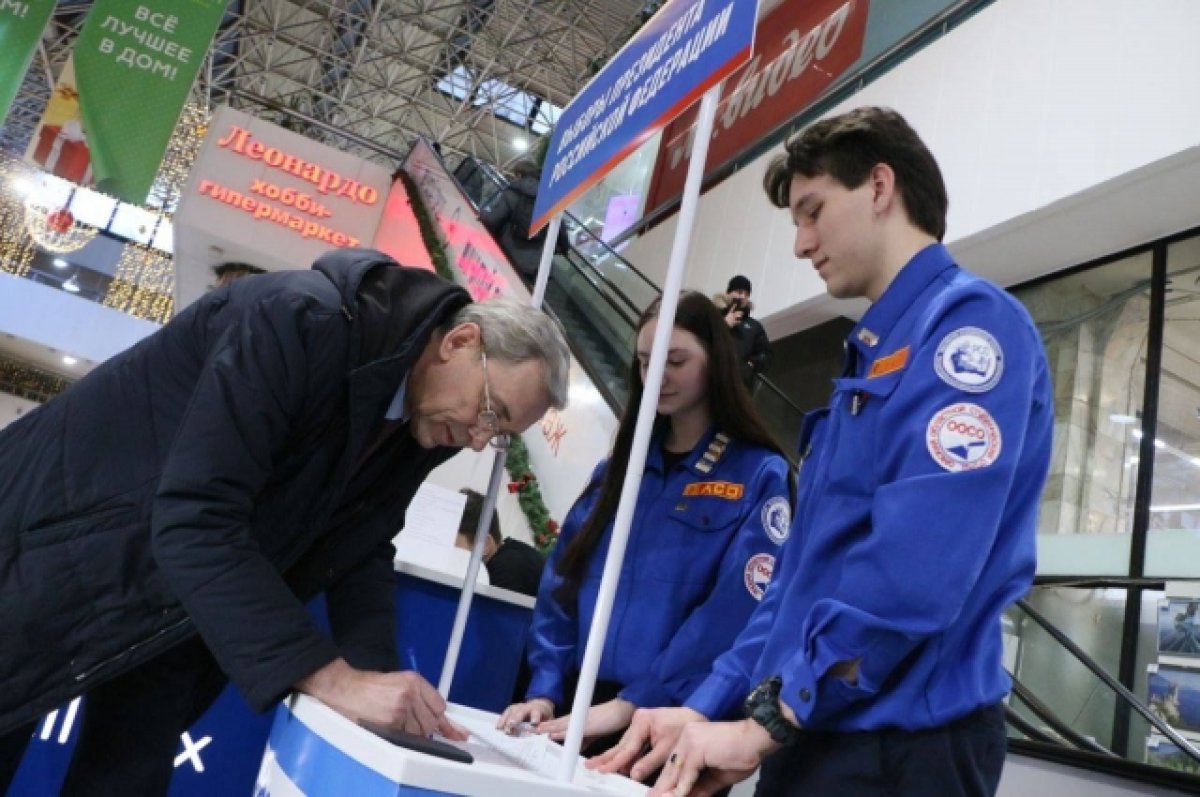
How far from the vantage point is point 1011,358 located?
1.18 m

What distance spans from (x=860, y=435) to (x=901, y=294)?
0.22m

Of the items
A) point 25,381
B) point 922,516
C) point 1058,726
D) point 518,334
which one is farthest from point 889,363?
point 25,381

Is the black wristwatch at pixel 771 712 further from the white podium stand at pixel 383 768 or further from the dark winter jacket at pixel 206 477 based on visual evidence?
the dark winter jacket at pixel 206 477

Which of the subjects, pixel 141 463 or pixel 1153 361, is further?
pixel 1153 361

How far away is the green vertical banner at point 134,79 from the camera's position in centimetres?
716

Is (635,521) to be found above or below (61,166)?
below

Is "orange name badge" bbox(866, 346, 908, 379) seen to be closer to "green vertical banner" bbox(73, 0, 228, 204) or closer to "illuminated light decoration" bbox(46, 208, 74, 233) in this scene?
"green vertical banner" bbox(73, 0, 228, 204)

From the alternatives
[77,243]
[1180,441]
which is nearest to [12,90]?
[1180,441]

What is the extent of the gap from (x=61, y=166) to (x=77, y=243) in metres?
3.34

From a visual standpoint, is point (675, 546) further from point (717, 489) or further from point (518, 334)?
point (518, 334)

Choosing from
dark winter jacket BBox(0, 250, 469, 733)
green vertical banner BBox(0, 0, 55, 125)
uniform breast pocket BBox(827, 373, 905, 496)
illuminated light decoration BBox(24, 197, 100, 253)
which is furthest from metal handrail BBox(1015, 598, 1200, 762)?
illuminated light decoration BBox(24, 197, 100, 253)

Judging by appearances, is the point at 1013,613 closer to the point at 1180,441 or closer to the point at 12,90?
the point at 1180,441

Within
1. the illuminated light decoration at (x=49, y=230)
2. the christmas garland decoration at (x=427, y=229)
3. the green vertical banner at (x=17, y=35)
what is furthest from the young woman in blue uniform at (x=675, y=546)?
the illuminated light decoration at (x=49, y=230)

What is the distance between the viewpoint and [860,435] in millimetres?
1262
